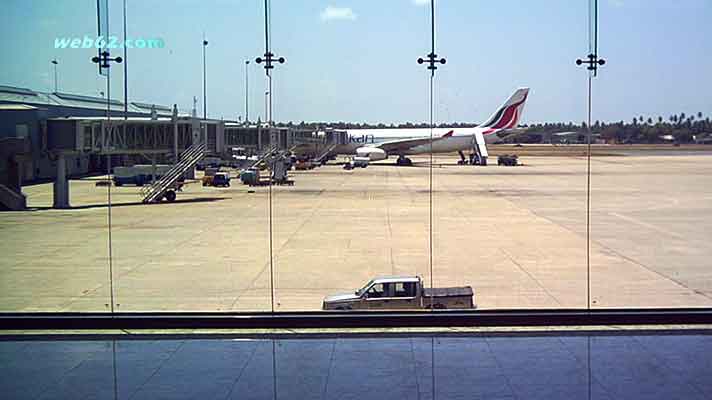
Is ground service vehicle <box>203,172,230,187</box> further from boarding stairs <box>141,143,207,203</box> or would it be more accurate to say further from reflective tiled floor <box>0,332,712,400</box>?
reflective tiled floor <box>0,332,712,400</box>

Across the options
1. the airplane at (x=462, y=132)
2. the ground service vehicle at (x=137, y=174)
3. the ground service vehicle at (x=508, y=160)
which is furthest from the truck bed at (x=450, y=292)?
the ground service vehicle at (x=508, y=160)

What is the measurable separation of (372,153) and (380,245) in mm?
9435

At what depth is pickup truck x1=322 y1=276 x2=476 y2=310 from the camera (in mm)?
6312

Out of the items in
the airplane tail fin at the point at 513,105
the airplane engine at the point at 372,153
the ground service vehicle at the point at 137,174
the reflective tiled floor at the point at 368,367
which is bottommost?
the reflective tiled floor at the point at 368,367

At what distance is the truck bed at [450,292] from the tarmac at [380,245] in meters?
0.14

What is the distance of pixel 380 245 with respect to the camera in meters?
8.30

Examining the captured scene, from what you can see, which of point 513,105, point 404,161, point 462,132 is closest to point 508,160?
point 404,161

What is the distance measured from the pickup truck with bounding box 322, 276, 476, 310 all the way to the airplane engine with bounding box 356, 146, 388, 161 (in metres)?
9.55

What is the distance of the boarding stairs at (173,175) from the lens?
8.79 m

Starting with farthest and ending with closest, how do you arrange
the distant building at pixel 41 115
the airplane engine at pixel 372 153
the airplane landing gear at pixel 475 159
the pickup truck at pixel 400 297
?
1. the airplane engine at pixel 372 153
2. the airplane landing gear at pixel 475 159
3. the distant building at pixel 41 115
4. the pickup truck at pixel 400 297

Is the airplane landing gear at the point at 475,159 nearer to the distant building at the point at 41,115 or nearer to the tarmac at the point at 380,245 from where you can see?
the tarmac at the point at 380,245

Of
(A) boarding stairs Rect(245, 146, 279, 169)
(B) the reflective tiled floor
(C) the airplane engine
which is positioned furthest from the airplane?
(C) the airplane engine

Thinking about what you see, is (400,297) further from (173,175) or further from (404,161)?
(173,175)

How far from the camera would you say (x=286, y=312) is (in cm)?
610
